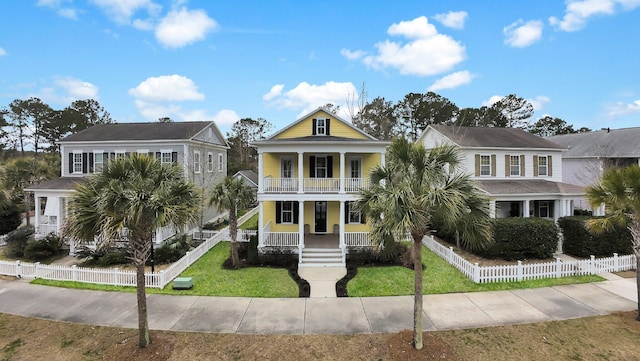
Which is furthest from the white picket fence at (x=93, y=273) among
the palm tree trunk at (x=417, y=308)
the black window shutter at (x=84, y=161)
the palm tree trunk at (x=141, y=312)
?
the palm tree trunk at (x=417, y=308)

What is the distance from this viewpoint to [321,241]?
57.0 ft

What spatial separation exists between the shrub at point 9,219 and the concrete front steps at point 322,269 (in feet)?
69.2

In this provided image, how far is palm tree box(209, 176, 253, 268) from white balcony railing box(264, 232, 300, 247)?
6.96 feet

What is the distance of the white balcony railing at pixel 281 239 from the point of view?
1666 centimetres

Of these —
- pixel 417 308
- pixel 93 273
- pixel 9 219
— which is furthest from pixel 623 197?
pixel 9 219

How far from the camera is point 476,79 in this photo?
77.9 ft

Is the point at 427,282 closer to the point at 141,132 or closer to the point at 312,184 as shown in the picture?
the point at 312,184

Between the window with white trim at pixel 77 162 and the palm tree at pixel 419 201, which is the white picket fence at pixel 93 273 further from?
the palm tree at pixel 419 201

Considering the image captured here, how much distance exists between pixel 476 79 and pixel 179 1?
68.8 feet

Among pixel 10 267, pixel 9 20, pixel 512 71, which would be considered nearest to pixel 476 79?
pixel 512 71

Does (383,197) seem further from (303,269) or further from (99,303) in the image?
(99,303)

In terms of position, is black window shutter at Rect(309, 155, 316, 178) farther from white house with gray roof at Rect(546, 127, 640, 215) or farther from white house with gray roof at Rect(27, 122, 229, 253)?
white house with gray roof at Rect(546, 127, 640, 215)

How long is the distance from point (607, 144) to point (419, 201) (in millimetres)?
30913

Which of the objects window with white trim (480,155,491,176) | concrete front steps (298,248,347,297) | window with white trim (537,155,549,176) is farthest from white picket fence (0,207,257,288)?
window with white trim (537,155,549,176)
